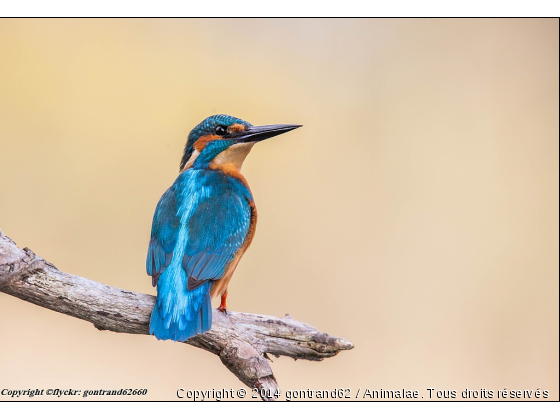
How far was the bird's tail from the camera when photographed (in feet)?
6.03

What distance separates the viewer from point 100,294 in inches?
76.4

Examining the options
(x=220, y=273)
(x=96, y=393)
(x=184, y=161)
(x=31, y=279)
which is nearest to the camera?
(x=31, y=279)

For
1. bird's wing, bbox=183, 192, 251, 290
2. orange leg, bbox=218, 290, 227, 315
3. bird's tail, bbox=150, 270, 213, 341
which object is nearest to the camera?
bird's tail, bbox=150, 270, 213, 341

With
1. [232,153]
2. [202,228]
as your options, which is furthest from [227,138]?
[202,228]

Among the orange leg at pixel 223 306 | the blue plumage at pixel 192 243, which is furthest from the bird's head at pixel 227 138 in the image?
the orange leg at pixel 223 306

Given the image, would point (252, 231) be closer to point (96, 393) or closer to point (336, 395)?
point (336, 395)

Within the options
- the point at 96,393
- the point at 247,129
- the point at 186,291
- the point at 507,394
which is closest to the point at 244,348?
the point at 186,291

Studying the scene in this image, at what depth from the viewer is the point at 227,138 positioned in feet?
8.21

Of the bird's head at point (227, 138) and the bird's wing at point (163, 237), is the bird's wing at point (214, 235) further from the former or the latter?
the bird's head at point (227, 138)

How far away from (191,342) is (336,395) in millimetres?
736

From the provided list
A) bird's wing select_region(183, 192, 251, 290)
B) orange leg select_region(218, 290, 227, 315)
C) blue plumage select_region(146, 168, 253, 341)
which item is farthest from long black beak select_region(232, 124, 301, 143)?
orange leg select_region(218, 290, 227, 315)

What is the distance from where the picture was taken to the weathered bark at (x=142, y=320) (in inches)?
73.7

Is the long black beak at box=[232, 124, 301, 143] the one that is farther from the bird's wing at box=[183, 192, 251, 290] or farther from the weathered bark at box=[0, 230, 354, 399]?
the weathered bark at box=[0, 230, 354, 399]

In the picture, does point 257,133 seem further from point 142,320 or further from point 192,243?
point 142,320
